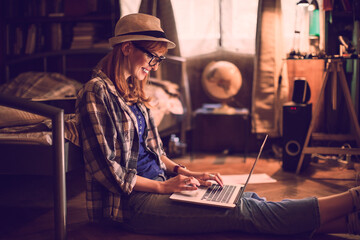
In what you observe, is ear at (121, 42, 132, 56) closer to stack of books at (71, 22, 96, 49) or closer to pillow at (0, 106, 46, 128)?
pillow at (0, 106, 46, 128)

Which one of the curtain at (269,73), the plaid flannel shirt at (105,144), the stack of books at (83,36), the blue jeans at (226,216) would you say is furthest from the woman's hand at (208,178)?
the stack of books at (83,36)

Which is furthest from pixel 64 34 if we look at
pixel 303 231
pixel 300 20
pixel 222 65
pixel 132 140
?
pixel 303 231

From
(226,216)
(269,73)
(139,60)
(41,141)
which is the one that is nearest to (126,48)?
(139,60)

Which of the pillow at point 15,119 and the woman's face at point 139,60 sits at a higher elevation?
the woman's face at point 139,60

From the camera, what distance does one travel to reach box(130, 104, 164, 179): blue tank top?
1565 millimetres

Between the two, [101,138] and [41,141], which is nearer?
[101,138]

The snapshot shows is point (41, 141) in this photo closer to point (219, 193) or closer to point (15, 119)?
point (15, 119)

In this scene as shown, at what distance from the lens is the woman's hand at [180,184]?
1437 mm

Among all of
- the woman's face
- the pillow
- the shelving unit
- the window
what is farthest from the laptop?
the shelving unit

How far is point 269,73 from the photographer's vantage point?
3355mm

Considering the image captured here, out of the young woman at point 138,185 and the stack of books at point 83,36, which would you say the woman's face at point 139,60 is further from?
the stack of books at point 83,36

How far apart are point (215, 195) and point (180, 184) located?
14 centimetres

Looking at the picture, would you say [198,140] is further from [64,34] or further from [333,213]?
[333,213]

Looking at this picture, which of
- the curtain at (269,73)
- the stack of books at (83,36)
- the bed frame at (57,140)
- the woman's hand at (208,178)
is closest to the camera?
the bed frame at (57,140)
